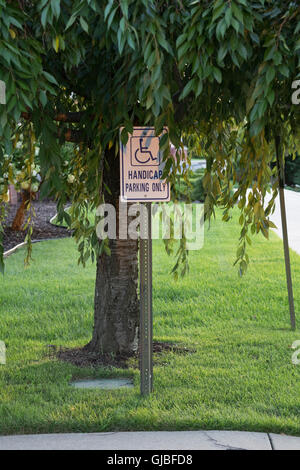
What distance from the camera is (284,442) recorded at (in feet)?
14.0

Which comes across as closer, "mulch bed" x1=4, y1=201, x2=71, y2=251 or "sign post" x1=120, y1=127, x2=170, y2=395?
"sign post" x1=120, y1=127, x2=170, y2=395

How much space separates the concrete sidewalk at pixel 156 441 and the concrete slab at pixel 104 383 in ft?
3.08

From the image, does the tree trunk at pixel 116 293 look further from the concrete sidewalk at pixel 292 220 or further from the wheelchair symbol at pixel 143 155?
the concrete sidewalk at pixel 292 220

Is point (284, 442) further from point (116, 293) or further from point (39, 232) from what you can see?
point (39, 232)

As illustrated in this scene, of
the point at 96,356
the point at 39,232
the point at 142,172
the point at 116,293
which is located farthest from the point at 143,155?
the point at 39,232

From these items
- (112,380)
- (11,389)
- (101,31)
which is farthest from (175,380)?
(101,31)

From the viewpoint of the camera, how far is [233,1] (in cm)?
339

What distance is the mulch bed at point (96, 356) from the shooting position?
19.5ft

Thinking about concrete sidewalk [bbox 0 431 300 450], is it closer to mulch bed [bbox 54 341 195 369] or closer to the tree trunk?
mulch bed [bbox 54 341 195 369]

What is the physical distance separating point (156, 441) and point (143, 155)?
194cm

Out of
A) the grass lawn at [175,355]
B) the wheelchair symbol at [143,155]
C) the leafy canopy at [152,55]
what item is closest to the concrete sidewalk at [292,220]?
the grass lawn at [175,355]

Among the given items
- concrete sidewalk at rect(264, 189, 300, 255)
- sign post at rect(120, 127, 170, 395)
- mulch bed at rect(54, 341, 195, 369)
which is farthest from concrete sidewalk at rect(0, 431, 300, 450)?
concrete sidewalk at rect(264, 189, 300, 255)

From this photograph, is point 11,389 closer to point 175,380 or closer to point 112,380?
point 112,380

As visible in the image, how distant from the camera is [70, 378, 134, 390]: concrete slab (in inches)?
212
